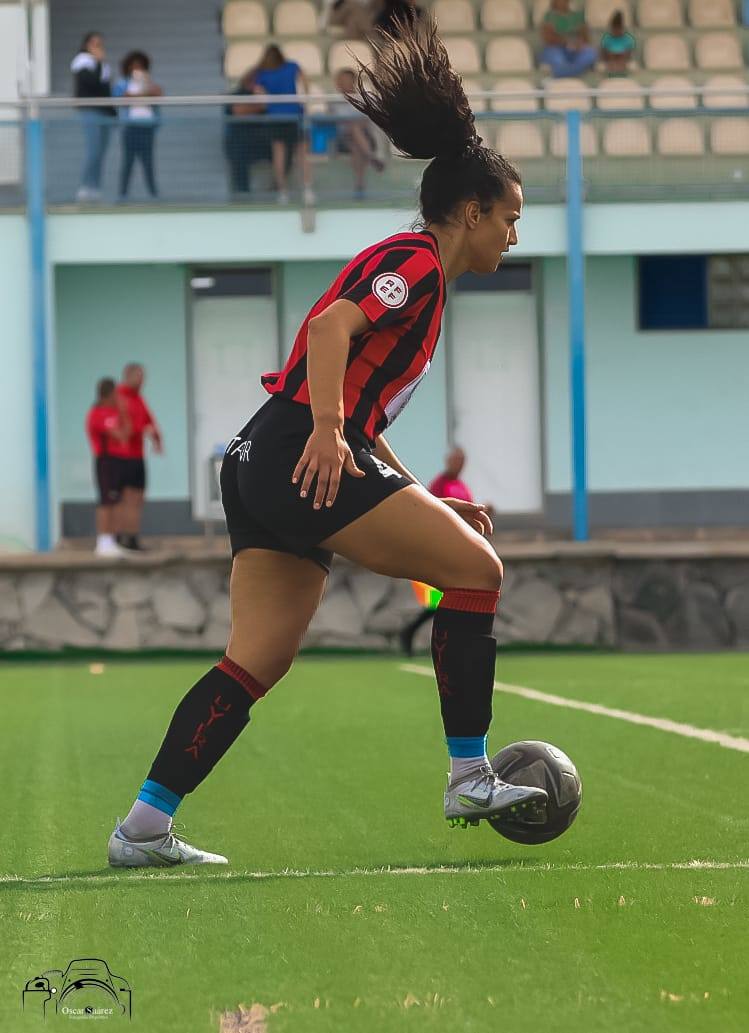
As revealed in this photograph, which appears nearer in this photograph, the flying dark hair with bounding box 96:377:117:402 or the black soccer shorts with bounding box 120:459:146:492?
the flying dark hair with bounding box 96:377:117:402

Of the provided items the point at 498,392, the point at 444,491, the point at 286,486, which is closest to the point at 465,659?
the point at 286,486

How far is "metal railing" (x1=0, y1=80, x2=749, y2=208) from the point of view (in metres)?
19.7

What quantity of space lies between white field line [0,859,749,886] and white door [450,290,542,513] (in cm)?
1798

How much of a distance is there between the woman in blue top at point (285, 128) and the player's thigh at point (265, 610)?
1508cm

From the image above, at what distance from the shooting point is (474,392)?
22938 mm

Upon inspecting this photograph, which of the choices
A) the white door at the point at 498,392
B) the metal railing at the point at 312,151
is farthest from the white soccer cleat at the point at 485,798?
the white door at the point at 498,392

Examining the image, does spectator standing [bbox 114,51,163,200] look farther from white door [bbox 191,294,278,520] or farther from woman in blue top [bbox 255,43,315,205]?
white door [bbox 191,294,278,520]

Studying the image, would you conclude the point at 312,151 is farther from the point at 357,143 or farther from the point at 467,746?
the point at 467,746

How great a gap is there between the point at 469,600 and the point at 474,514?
0.70 m

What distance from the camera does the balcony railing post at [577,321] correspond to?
19.6 m

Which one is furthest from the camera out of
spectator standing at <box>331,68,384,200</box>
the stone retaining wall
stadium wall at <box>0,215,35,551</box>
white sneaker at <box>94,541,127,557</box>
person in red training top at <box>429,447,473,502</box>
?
stadium wall at <box>0,215,35,551</box>

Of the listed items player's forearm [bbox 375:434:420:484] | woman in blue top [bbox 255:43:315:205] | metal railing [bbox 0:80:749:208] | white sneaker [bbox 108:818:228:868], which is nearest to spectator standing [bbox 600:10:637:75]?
metal railing [bbox 0:80:749:208]

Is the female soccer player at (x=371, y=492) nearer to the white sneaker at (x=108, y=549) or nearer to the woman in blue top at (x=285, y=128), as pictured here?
the white sneaker at (x=108, y=549)

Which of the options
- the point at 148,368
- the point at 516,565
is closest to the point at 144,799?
the point at 516,565
